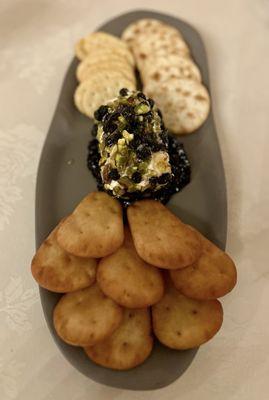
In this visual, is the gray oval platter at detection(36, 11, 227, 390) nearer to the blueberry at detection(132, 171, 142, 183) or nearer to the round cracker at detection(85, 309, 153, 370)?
the round cracker at detection(85, 309, 153, 370)

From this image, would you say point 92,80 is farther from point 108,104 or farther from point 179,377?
point 179,377

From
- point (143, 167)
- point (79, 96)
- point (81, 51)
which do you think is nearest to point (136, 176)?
point (143, 167)

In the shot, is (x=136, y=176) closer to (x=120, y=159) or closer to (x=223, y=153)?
(x=120, y=159)

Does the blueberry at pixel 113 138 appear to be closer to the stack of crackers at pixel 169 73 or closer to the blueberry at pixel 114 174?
the blueberry at pixel 114 174

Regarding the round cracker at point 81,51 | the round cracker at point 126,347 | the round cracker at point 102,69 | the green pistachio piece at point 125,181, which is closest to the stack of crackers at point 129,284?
the round cracker at point 126,347

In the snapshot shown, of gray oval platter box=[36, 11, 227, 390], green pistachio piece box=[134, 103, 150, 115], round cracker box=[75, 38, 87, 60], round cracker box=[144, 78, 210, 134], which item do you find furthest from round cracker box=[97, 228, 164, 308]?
round cracker box=[75, 38, 87, 60]

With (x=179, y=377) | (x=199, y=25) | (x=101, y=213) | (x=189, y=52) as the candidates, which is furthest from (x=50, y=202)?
(x=199, y=25)
